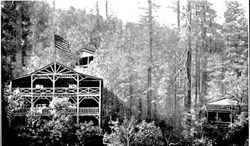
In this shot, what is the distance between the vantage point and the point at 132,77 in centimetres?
906

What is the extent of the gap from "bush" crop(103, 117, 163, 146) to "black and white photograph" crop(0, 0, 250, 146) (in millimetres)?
25

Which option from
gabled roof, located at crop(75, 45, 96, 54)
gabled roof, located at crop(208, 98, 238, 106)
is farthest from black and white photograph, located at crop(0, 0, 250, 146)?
gabled roof, located at crop(75, 45, 96, 54)

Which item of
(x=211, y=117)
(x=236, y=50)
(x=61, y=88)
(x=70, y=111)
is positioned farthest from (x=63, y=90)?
(x=236, y=50)

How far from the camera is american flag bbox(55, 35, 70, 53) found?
8.64 m

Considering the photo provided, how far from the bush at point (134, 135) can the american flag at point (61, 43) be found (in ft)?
7.29

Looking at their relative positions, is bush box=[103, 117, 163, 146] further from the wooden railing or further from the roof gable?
the roof gable

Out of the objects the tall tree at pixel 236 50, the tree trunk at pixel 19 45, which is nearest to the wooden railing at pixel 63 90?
→ the tree trunk at pixel 19 45

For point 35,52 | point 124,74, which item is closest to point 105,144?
point 124,74

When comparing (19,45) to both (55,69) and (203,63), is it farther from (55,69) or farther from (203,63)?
(203,63)

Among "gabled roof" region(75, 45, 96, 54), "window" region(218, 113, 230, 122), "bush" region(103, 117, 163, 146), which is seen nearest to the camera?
"window" region(218, 113, 230, 122)

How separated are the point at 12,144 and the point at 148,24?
4.52 m

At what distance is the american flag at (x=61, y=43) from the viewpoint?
864 centimetres

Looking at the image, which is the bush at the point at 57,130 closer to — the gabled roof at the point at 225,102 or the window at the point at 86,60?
the window at the point at 86,60

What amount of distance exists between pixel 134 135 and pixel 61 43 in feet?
9.61
